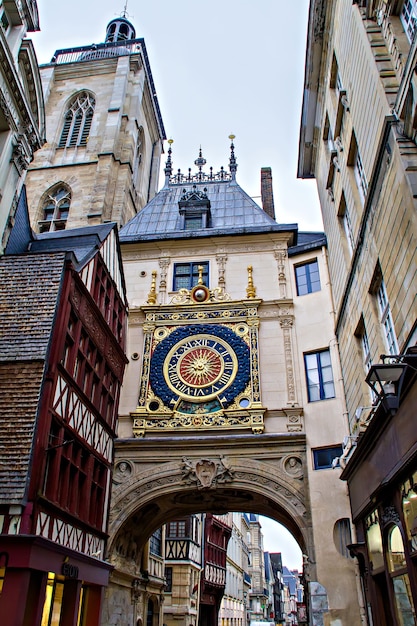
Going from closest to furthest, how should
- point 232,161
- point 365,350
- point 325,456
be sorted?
1. point 365,350
2. point 325,456
3. point 232,161

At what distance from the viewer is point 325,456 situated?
13477 mm

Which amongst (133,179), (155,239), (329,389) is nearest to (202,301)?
(155,239)

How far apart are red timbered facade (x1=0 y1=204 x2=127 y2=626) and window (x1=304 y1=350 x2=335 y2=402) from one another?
5594mm

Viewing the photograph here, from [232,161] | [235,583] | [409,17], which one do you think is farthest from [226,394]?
[235,583]

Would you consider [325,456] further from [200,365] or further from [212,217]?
[212,217]

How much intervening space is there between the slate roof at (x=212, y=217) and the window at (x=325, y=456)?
7.60 metres

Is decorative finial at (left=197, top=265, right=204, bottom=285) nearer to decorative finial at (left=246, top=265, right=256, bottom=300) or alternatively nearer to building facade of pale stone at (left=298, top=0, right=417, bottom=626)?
decorative finial at (left=246, top=265, right=256, bottom=300)

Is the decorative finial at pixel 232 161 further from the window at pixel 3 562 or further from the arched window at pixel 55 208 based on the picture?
the window at pixel 3 562

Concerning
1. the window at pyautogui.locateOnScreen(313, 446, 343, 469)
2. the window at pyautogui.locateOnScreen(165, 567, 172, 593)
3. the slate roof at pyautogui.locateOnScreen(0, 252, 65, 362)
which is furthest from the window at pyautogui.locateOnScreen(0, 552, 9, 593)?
the window at pyautogui.locateOnScreen(165, 567, 172, 593)

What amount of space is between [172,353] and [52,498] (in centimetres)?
703

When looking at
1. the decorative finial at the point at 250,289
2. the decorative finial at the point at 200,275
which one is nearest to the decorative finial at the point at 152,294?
the decorative finial at the point at 200,275

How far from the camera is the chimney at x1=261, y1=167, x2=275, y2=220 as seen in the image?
24047mm

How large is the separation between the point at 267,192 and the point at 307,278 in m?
9.32

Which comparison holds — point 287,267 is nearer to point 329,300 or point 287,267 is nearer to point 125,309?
point 329,300
